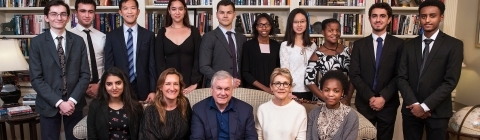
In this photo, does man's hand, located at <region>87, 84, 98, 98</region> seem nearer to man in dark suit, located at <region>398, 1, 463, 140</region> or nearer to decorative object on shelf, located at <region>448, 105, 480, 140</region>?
man in dark suit, located at <region>398, 1, 463, 140</region>

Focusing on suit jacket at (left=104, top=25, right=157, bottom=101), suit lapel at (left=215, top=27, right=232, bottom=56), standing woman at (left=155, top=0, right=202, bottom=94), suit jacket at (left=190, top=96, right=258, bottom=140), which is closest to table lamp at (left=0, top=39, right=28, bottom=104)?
suit jacket at (left=104, top=25, right=157, bottom=101)

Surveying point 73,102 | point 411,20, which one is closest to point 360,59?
point 411,20

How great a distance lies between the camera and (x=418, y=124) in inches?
103

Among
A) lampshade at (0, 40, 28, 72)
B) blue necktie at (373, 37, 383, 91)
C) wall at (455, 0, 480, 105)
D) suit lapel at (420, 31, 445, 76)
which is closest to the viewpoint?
suit lapel at (420, 31, 445, 76)

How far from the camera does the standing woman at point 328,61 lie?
2850mm

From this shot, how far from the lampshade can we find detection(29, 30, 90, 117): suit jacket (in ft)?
2.25

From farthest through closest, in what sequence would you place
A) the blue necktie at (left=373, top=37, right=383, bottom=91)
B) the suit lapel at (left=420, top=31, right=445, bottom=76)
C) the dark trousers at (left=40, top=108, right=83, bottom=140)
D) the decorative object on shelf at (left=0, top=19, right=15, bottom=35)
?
the decorative object on shelf at (left=0, top=19, right=15, bottom=35)
the blue necktie at (left=373, top=37, right=383, bottom=91)
the dark trousers at (left=40, top=108, right=83, bottom=140)
the suit lapel at (left=420, top=31, right=445, bottom=76)

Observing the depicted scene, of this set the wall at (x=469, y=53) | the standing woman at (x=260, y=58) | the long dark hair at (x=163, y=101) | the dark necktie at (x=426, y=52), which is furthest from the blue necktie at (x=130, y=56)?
the wall at (x=469, y=53)

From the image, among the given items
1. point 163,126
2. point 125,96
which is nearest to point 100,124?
point 125,96

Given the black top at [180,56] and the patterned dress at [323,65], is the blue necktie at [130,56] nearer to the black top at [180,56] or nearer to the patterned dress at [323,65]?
the black top at [180,56]

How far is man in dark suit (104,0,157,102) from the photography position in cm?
285

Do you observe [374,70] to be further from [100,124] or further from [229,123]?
[100,124]

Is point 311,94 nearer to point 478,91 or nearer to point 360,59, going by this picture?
point 360,59

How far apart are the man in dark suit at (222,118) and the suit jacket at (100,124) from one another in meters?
0.39
